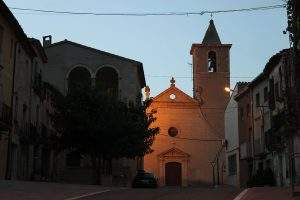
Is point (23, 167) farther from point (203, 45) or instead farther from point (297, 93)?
point (203, 45)

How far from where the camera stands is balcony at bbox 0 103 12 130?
28.4m

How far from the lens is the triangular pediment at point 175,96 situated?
60219 millimetres

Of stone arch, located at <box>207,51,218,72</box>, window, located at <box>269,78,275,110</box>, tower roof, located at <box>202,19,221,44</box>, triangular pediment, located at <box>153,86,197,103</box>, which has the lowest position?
window, located at <box>269,78,275,110</box>

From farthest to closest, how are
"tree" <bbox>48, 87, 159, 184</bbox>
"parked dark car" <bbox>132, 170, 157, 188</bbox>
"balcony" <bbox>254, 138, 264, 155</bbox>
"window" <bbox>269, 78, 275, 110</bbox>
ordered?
"balcony" <bbox>254, 138, 264, 155</bbox>
"parked dark car" <bbox>132, 170, 157, 188</bbox>
"window" <bbox>269, 78, 275, 110</bbox>
"tree" <bbox>48, 87, 159, 184</bbox>

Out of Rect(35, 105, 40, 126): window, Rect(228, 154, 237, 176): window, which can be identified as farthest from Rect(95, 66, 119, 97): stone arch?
Rect(228, 154, 237, 176): window

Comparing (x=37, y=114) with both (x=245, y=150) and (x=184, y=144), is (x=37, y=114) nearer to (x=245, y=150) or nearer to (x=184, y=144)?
(x=245, y=150)

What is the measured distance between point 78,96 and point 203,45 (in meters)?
30.9

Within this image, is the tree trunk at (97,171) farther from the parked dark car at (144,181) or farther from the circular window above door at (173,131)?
the circular window above door at (173,131)

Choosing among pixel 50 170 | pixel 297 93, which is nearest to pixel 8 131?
pixel 50 170

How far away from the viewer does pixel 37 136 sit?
3869 centimetres

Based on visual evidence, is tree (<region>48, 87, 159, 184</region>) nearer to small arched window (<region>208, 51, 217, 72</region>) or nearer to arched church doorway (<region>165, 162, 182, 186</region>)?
arched church doorway (<region>165, 162, 182, 186</region>)

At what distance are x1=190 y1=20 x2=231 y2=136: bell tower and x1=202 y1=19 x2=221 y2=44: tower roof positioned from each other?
1488 mm

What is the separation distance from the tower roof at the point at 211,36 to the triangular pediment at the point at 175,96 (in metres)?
9.72

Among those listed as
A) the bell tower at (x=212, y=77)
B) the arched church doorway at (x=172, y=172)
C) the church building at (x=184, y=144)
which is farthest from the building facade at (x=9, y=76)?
the bell tower at (x=212, y=77)
